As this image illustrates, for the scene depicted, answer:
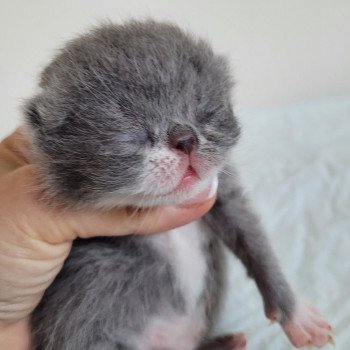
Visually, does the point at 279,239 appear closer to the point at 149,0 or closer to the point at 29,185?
the point at 29,185

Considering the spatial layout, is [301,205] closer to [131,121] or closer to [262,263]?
[262,263]

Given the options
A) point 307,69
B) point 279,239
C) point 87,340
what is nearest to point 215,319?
point 87,340

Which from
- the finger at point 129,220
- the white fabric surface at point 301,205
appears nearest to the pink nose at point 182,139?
the finger at point 129,220

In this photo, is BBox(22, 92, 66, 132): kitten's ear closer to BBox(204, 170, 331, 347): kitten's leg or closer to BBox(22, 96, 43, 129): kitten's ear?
BBox(22, 96, 43, 129): kitten's ear

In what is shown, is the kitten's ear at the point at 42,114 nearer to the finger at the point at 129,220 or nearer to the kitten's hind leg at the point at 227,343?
the finger at the point at 129,220

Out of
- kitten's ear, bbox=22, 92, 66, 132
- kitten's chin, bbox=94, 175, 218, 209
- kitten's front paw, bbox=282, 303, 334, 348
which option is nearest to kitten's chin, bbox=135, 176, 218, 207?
kitten's chin, bbox=94, 175, 218, 209

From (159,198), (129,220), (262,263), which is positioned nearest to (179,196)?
(159,198)

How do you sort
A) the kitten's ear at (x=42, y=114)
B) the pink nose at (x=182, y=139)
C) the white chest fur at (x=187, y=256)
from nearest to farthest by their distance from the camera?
the pink nose at (x=182, y=139)
the kitten's ear at (x=42, y=114)
the white chest fur at (x=187, y=256)
